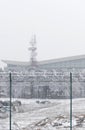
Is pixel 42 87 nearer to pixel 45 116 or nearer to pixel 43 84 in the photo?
pixel 43 84

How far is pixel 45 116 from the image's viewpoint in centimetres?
1348

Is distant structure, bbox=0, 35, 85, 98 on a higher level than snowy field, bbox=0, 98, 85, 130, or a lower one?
higher

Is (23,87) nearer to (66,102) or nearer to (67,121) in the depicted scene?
(66,102)

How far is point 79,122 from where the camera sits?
1215 centimetres

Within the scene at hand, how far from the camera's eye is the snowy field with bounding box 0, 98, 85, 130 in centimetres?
1186

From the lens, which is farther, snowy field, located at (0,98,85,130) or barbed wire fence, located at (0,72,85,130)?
Result: barbed wire fence, located at (0,72,85,130)

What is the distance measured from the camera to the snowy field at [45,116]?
11.9 m

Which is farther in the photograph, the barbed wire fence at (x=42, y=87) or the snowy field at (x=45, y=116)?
the barbed wire fence at (x=42, y=87)

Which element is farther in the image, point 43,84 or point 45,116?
point 43,84

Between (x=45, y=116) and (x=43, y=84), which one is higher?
(x=43, y=84)

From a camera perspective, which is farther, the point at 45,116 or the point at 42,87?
the point at 42,87

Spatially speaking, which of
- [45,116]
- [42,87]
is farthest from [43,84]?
[45,116]

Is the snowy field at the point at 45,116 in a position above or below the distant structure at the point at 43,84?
below

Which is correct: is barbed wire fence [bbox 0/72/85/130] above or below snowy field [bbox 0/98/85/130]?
above
